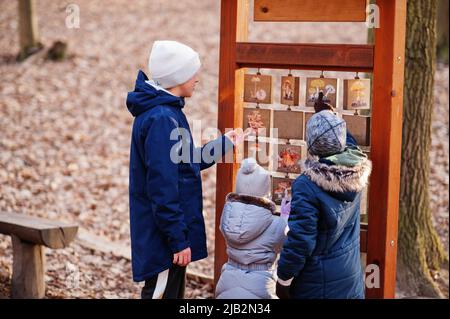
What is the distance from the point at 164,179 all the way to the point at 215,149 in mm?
491

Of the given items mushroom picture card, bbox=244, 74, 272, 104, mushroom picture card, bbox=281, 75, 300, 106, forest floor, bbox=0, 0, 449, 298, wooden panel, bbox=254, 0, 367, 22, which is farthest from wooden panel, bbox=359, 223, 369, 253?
forest floor, bbox=0, 0, 449, 298

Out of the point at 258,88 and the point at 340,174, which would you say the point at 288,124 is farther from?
the point at 340,174

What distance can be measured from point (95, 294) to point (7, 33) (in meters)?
9.01

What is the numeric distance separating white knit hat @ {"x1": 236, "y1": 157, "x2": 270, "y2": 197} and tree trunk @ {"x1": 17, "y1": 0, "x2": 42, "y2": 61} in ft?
28.7

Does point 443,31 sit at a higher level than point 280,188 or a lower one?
higher

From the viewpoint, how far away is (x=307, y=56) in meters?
4.08

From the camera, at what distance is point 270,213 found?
147 inches

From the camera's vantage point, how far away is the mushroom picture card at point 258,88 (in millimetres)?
4328

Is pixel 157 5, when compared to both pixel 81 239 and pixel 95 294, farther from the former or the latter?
pixel 95 294

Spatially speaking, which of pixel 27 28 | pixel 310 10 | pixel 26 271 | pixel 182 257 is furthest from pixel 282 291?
pixel 27 28

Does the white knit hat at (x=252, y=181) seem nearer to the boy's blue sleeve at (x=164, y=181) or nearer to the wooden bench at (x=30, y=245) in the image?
the boy's blue sleeve at (x=164, y=181)

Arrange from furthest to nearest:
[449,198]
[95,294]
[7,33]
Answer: [7,33] < [449,198] < [95,294]

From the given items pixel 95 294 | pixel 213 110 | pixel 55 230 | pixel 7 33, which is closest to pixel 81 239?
pixel 95 294

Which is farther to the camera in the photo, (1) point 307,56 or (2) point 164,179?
(1) point 307,56
